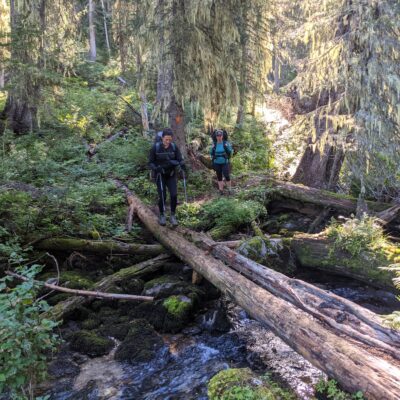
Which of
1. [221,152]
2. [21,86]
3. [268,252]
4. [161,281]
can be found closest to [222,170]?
[221,152]

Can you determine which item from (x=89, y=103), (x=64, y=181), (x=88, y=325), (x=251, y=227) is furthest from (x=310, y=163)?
(x=89, y=103)

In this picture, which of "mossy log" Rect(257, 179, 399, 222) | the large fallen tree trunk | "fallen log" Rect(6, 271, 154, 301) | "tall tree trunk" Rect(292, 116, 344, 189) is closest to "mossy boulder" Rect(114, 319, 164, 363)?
"fallen log" Rect(6, 271, 154, 301)

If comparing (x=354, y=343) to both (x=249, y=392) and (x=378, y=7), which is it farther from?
(x=378, y=7)

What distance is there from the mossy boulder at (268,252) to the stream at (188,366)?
1547 mm

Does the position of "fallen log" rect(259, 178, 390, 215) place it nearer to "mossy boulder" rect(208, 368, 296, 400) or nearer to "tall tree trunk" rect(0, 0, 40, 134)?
"mossy boulder" rect(208, 368, 296, 400)

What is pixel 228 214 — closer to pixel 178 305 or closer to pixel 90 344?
pixel 178 305

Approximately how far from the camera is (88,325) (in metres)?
6.42

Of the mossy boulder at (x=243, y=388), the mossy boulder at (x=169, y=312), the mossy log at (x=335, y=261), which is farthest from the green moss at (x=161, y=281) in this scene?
the mossy boulder at (x=243, y=388)

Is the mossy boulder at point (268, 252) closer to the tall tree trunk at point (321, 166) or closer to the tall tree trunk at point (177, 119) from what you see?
the tall tree trunk at point (321, 166)

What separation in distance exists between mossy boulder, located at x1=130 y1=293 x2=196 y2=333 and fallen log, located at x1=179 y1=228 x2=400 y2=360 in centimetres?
111

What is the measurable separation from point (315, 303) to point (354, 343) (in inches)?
37.0

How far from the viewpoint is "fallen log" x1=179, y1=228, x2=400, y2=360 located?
14.1ft

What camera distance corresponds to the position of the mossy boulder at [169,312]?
6.37 metres

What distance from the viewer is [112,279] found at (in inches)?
289
